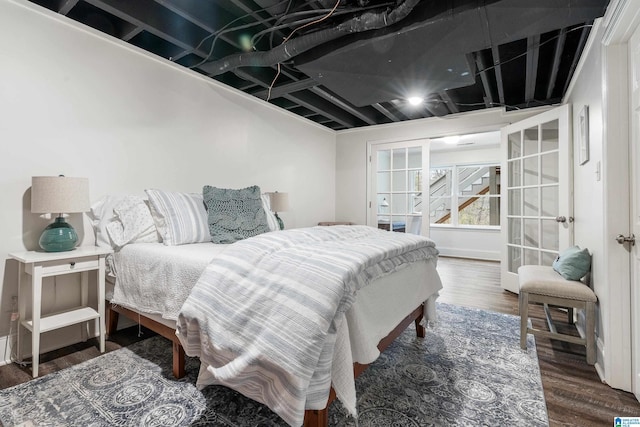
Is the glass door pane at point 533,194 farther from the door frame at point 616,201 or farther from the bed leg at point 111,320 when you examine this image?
the bed leg at point 111,320

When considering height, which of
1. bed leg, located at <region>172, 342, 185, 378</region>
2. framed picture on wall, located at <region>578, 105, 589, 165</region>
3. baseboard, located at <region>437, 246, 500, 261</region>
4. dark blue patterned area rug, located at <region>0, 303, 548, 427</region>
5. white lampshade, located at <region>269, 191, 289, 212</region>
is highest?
framed picture on wall, located at <region>578, 105, 589, 165</region>

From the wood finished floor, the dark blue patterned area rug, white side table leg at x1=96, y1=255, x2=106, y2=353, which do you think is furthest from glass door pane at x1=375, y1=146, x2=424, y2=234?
white side table leg at x1=96, y1=255, x2=106, y2=353

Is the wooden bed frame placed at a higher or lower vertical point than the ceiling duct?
lower

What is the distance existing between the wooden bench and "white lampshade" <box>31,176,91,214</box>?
3.09m

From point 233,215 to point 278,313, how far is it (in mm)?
1484

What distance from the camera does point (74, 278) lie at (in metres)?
2.27

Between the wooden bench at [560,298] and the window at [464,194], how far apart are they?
463 centimetres

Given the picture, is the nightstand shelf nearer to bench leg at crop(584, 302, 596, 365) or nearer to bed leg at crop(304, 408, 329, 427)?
bed leg at crop(304, 408, 329, 427)

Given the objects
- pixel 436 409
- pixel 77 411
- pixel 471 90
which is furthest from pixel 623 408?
pixel 471 90

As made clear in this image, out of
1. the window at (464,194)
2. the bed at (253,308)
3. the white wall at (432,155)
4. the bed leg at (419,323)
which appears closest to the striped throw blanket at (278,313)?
the bed at (253,308)

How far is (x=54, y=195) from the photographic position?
1893 millimetres

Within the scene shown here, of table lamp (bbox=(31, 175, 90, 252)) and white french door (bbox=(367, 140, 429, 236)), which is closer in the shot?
table lamp (bbox=(31, 175, 90, 252))

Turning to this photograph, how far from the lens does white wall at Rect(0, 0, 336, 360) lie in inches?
78.4

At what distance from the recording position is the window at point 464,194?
22.1 ft
